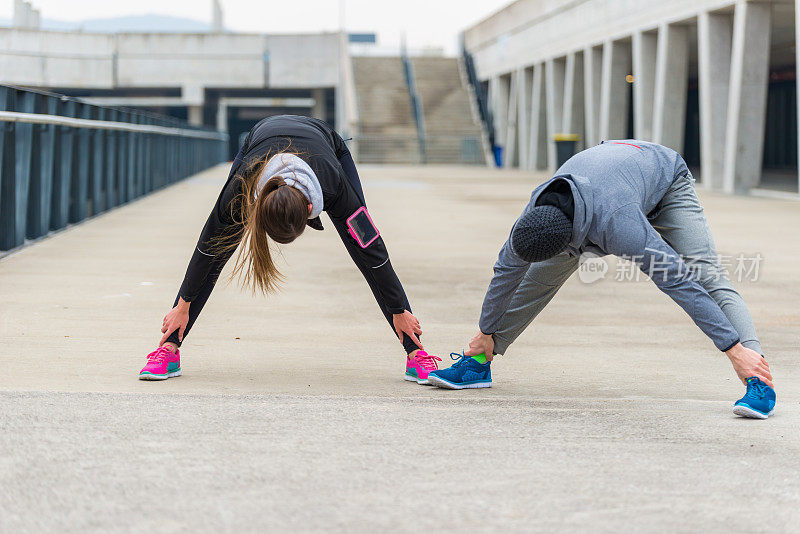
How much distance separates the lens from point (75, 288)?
7402 millimetres

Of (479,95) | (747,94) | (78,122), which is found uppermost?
(479,95)

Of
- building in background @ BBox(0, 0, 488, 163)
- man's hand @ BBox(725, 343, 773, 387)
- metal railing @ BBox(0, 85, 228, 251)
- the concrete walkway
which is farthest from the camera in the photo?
building in background @ BBox(0, 0, 488, 163)

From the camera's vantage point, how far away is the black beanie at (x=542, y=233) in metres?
3.77

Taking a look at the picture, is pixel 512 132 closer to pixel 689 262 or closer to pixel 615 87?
pixel 615 87

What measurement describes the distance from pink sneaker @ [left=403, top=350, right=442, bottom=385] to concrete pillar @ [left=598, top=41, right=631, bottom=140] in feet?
79.4

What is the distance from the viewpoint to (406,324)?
4.75 meters

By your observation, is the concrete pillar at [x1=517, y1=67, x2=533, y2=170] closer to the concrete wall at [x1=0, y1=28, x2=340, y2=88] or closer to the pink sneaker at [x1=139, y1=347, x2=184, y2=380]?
the concrete wall at [x1=0, y1=28, x2=340, y2=88]

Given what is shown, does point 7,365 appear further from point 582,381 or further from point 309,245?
point 309,245

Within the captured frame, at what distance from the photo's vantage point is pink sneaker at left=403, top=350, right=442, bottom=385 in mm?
4773

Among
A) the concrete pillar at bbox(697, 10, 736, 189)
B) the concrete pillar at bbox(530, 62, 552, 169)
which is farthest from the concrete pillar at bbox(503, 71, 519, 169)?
the concrete pillar at bbox(697, 10, 736, 189)

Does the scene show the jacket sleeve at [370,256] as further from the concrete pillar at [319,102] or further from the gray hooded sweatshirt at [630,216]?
the concrete pillar at [319,102]

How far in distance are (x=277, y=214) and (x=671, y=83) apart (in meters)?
21.5

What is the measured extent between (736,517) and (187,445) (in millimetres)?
1716

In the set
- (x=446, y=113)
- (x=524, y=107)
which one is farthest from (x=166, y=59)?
(x=524, y=107)
